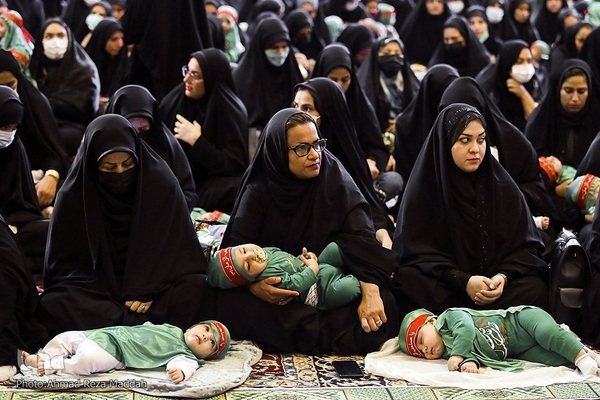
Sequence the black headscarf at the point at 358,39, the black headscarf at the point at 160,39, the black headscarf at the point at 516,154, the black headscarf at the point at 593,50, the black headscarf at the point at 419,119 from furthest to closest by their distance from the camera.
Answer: the black headscarf at the point at 358,39, the black headscarf at the point at 593,50, the black headscarf at the point at 160,39, the black headscarf at the point at 419,119, the black headscarf at the point at 516,154

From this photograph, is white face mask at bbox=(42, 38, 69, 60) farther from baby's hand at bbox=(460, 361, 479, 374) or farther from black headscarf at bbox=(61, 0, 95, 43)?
baby's hand at bbox=(460, 361, 479, 374)

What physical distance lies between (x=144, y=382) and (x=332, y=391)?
27.9 inches

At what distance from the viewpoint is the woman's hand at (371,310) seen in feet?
15.9

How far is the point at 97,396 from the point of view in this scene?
4262 millimetres

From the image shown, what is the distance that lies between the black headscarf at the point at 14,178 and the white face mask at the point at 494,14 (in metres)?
7.19

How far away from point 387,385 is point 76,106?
374cm

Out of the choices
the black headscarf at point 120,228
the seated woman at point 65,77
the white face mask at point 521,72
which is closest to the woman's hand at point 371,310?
the black headscarf at point 120,228

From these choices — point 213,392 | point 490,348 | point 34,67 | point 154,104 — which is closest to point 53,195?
point 154,104

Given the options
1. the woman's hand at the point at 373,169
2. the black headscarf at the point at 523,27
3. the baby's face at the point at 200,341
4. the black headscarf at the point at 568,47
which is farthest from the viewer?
the black headscarf at the point at 523,27

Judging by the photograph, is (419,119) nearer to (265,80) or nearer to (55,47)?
(265,80)

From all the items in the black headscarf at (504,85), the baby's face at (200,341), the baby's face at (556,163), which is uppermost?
the black headscarf at (504,85)

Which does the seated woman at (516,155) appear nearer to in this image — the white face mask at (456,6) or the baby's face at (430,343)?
the baby's face at (430,343)

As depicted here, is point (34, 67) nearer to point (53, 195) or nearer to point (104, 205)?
point (53, 195)

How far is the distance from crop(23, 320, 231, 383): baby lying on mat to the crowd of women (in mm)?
203
